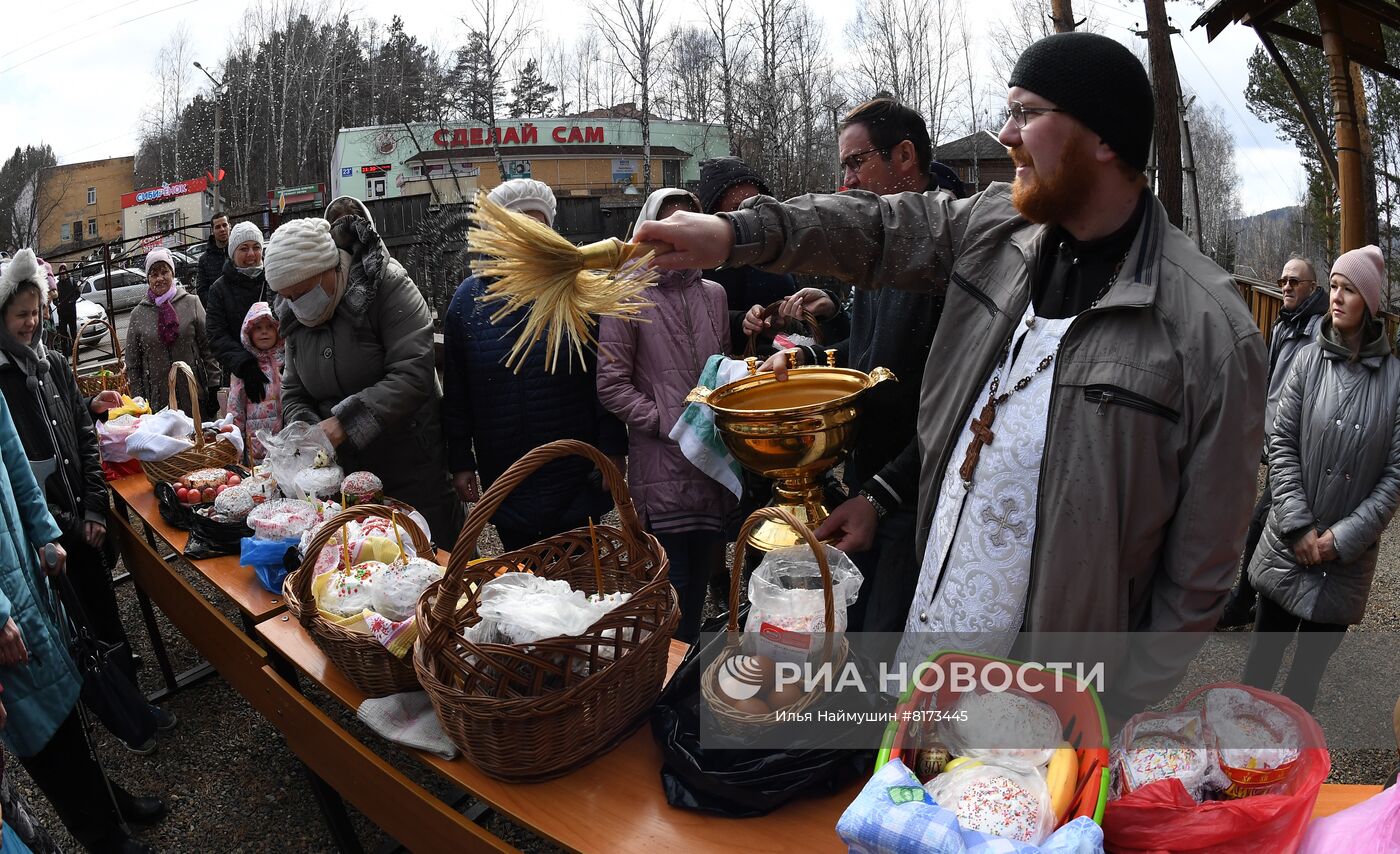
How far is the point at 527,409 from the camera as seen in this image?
3406 millimetres

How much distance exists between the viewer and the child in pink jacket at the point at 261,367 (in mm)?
4484

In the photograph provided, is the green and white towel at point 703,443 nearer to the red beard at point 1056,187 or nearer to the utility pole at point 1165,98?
the red beard at point 1056,187

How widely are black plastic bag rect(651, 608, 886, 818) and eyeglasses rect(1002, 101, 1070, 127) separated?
115cm

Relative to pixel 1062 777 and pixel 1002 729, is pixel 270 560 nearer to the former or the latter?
pixel 1002 729

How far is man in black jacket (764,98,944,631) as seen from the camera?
208 cm

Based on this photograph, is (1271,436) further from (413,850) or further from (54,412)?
(54,412)

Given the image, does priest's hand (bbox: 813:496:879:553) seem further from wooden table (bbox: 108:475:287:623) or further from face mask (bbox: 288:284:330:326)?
face mask (bbox: 288:284:330:326)

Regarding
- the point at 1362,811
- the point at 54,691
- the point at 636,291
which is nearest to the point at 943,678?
the point at 1362,811

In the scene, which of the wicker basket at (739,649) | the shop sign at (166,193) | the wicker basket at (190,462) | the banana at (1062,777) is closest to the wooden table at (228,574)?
the wicker basket at (190,462)

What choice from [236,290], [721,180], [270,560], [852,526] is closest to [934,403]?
[852,526]

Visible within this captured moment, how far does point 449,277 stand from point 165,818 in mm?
10606

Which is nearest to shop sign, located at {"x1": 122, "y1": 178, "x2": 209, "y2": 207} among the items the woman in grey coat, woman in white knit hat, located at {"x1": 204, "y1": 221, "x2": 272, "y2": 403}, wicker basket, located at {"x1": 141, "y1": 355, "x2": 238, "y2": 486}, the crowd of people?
woman in white knit hat, located at {"x1": 204, "y1": 221, "x2": 272, "y2": 403}

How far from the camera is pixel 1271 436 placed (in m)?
3.59

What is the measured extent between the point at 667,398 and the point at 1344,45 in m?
6.89
